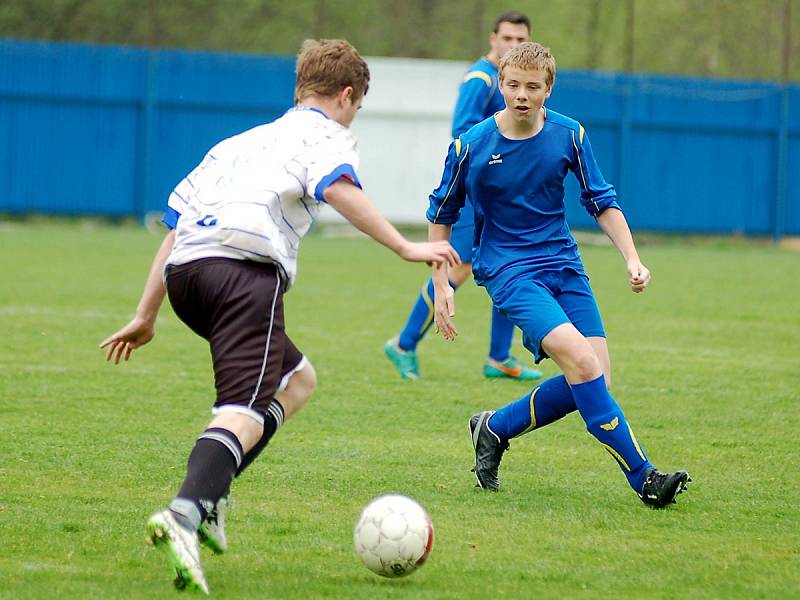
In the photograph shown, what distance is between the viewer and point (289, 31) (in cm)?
2536

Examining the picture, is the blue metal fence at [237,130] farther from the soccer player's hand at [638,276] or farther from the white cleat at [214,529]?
the white cleat at [214,529]

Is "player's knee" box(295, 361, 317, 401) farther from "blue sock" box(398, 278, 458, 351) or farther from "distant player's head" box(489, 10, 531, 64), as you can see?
"distant player's head" box(489, 10, 531, 64)

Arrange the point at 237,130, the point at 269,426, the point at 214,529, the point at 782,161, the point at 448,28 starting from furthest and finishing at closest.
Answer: the point at 448,28 → the point at 782,161 → the point at 237,130 → the point at 269,426 → the point at 214,529

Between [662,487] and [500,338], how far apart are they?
338 cm

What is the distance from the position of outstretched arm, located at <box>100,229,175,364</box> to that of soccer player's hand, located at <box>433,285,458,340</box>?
1095mm

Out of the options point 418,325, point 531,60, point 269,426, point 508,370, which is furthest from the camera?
point 508,370

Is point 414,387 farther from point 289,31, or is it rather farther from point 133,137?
point 289,31

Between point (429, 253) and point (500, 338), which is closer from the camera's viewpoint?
A: point (429, 253)

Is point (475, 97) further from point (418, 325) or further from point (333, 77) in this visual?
point (333, 77)

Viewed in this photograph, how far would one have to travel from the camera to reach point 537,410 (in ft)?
17.9

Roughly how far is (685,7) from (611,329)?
1877 cm

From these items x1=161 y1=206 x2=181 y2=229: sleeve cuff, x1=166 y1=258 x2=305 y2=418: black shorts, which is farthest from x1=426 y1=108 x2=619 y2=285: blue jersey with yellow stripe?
x1=166 y1=258 x2=305 y2=418: black shorts

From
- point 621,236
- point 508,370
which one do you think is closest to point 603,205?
point 621,236

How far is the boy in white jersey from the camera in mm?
3973
